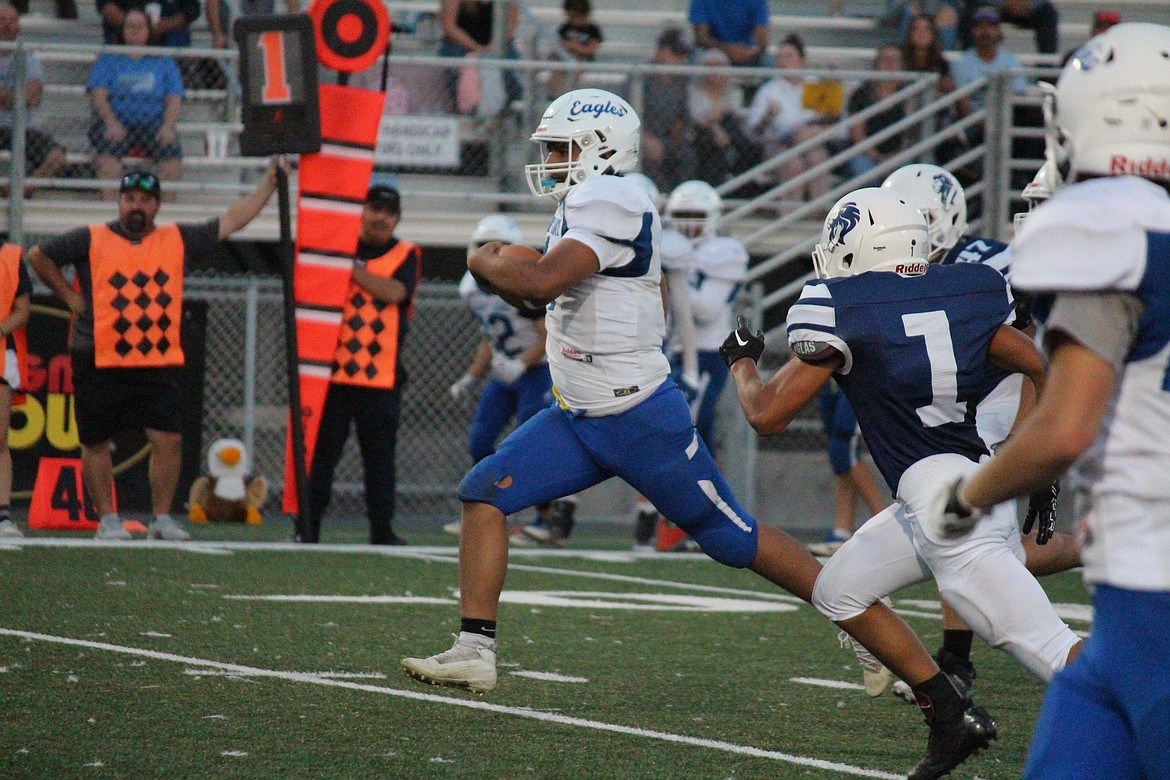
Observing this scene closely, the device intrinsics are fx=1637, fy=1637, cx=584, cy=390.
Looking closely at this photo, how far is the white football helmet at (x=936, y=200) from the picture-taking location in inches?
193

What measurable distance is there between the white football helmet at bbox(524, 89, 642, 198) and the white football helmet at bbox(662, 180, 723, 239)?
4995 millimetres

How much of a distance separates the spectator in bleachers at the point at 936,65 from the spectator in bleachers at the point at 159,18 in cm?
526

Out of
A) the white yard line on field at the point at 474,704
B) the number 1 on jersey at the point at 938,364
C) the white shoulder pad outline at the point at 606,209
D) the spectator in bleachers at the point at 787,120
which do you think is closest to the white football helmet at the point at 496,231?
the spectator in bleachers at the point at 787,120

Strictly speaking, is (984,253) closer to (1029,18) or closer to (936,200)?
(936,200)

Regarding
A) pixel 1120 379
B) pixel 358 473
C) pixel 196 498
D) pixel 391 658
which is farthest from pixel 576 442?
pixel 358 473

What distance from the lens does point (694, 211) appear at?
9.76 meters

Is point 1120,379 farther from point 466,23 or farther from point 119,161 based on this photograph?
point 466,23

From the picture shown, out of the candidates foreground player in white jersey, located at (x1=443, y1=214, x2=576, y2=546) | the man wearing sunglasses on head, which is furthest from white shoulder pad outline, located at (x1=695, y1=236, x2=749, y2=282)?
the man wearing sunglasses on head

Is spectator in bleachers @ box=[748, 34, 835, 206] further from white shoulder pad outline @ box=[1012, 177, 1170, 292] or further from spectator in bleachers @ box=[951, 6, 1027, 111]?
white shoulder pad outline @ box=[1012, 177, 1170, 292]

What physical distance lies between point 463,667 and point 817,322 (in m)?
1.34

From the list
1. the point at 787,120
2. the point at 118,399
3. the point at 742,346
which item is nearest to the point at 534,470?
the point at 742,346

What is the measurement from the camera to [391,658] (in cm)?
520

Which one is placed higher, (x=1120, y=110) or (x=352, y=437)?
(x=1120, y=110)

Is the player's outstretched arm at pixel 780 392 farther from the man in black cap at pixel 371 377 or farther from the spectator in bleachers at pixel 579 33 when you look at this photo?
the spectator in bleachers at pixel 579 33
